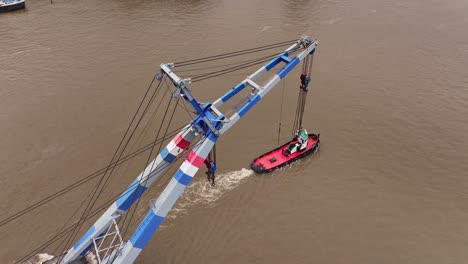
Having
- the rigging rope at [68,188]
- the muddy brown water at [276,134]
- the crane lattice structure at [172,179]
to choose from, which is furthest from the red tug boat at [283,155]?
the crane lattice structure at [172,179]

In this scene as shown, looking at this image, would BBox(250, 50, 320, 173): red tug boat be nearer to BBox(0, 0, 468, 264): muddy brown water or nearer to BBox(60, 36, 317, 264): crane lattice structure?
BBox(0, 0, 468, 264): muddy brown water

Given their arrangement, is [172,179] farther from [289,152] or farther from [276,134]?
[276,134]

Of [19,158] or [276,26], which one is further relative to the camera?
[276,26]

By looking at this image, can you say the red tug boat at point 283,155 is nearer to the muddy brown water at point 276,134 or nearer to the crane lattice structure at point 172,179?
the muddy brown water at point 276,134

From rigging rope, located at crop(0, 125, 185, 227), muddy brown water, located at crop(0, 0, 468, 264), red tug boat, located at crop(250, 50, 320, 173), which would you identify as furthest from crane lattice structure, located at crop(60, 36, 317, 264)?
red tug boat, located at crop(250, 50, 320, 173)

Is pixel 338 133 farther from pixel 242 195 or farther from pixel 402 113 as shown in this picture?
pixel 242 195

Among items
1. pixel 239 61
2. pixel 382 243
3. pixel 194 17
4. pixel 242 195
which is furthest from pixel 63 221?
pixel 194 17

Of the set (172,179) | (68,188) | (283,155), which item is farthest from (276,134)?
(68,188)
